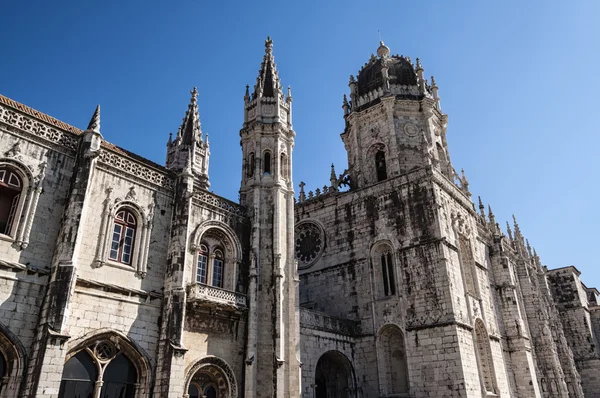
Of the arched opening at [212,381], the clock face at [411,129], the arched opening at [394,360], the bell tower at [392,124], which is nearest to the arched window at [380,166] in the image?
the bell tower at [392,124]

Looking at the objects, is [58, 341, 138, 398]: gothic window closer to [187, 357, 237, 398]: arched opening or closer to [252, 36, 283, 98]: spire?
[187, 357, 237, 398]: arched opening

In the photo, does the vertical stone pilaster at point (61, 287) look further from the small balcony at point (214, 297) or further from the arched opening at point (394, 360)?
the arched opening at point (394, 360)

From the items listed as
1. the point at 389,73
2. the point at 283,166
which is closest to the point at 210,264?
the point at 283,166

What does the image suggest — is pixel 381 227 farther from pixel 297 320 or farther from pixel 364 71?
pixel 364 71

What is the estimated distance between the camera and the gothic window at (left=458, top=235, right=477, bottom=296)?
2635 centimetres

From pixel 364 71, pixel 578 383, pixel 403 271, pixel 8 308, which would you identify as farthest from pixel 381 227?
pixel 578 383

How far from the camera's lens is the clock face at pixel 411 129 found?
28719 mm

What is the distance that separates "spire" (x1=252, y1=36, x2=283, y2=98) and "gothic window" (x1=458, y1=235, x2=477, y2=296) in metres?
13.2

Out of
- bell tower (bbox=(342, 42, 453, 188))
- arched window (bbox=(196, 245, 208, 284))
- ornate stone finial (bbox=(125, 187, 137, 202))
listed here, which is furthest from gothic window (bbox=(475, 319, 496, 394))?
ornate stone finial (bbox=(125, 187, 137, 202))

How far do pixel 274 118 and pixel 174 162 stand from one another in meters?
7.55

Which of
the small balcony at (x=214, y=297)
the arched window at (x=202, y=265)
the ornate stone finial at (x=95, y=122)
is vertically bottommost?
the small balcony at (x=214, y=297)

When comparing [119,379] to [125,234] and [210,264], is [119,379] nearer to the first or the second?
[125,234]

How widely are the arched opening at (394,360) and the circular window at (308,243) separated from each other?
625 cm

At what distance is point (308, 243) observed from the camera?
28.6 meters
